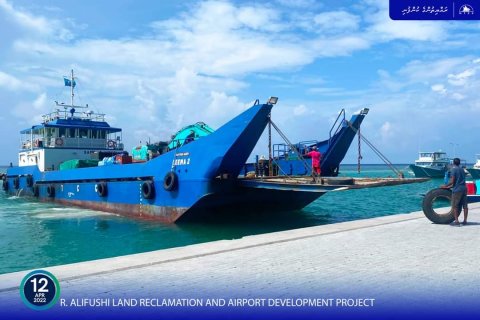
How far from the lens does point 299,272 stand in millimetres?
5668

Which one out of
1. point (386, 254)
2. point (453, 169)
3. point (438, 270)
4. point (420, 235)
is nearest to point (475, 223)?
point (453, 169)

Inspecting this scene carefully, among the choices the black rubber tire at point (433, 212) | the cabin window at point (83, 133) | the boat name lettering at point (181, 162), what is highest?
the cabin window at point (83, 133)

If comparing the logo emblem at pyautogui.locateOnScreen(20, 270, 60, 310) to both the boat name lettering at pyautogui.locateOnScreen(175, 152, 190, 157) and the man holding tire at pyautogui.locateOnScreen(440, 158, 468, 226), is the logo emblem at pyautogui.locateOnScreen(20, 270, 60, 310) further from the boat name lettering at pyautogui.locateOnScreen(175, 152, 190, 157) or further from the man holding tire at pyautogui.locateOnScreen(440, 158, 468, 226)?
the boat name lettering at pyautogui.locateOnScreen(175, 152, 190, 157)

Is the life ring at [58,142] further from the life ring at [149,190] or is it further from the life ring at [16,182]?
the life ring at [149,190]

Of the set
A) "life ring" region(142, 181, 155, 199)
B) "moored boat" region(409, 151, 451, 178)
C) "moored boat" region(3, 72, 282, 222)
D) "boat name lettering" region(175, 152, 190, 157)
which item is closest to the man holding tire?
"moored boat" region(3, 72, 282, 222)

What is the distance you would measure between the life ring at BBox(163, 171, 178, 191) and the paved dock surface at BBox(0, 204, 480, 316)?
6690 mm

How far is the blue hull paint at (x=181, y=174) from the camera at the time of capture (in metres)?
12.9

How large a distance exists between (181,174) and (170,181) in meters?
0.55

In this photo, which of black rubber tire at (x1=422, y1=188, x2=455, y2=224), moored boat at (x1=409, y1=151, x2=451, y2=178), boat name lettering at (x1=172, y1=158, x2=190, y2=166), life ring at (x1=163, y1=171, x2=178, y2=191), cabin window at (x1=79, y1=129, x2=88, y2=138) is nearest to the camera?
black rubber tire at (x1=422, y1=188, x2=455, y2=224)

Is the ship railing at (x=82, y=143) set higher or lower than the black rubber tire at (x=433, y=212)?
higher

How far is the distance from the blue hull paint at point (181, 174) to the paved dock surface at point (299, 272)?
526 cm

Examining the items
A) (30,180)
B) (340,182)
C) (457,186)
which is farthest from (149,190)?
(30,180)

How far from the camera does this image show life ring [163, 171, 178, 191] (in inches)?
564

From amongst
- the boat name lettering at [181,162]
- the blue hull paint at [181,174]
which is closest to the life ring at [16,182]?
the blue hull paint at [181,174]
